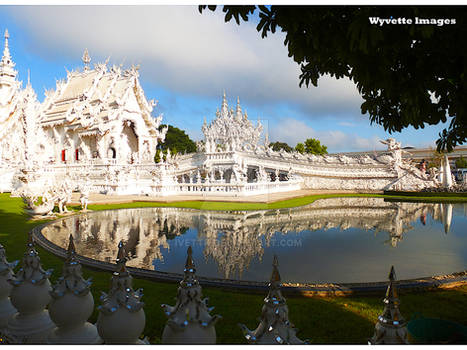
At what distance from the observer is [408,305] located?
3.88 meters

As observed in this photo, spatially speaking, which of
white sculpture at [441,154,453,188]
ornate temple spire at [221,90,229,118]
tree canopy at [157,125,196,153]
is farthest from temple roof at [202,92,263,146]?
white sculpture at [441,154,453,188]

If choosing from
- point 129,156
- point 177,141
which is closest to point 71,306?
point 129,156

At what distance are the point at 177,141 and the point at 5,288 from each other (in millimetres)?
58217

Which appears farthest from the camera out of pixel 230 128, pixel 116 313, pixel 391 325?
pixel 230 128

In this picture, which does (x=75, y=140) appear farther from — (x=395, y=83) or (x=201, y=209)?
(x=395, y=83)

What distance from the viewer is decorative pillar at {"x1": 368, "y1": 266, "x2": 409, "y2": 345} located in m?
1.54

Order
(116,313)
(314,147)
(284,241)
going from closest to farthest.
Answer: (116,313) → (284,241) → (314,147)

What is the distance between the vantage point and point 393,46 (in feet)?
7.85

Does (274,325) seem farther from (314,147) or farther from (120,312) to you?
(314,147)

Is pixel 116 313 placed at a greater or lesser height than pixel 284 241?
greater

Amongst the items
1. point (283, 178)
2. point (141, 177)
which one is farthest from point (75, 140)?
point (283, 178)

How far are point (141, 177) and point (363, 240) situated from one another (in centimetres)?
2137

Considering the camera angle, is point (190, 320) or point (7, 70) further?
point (7, 70)

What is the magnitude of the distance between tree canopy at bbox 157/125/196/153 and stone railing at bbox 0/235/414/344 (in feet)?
181
